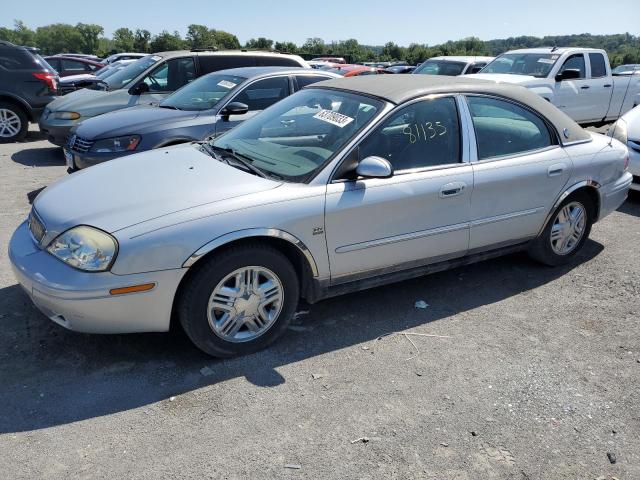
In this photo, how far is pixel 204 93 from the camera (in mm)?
6832

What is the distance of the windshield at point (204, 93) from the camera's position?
263 inches

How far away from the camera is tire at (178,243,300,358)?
10.1ft

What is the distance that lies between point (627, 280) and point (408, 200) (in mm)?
2335

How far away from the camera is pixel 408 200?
3.66 metres

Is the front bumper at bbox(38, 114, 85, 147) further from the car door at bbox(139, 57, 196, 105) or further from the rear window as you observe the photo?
the rear window

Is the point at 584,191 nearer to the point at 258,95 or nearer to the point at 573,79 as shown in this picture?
the point at 258,95

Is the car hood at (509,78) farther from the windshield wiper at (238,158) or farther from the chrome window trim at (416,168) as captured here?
the windshield wiper at (238,158)

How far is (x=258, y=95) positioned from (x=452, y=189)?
145 inches

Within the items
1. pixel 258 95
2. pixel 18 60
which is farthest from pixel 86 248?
pixel 18 60

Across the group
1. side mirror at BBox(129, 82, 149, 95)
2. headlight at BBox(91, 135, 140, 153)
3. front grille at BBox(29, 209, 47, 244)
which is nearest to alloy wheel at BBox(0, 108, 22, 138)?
side mirror at BBox(129, 82, 149, 95)

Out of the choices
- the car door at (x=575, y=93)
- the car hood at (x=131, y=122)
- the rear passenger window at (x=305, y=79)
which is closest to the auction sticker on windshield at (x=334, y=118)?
the car hood at (x=131, y=122)

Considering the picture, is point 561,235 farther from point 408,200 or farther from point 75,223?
point 75,223

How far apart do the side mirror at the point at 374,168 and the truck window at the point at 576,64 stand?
28.6ft

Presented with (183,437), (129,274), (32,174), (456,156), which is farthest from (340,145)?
(32,174)
